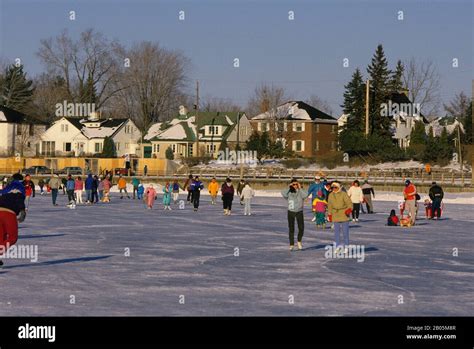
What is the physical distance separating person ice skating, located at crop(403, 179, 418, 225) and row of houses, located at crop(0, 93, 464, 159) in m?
74.8

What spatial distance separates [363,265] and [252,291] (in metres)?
4.67

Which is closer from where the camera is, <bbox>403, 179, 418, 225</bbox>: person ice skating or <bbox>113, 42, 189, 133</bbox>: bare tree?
<bbox>403, 179, 418, 225</bbox>: person ice skating

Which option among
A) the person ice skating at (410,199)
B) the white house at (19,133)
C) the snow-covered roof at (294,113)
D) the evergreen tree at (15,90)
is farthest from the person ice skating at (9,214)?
the evergreen tree at (15,90)

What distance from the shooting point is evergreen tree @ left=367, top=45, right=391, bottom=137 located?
92.0 meters

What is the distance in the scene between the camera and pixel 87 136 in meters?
111

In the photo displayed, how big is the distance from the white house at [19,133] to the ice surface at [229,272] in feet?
263

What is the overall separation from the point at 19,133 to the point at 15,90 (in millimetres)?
16264

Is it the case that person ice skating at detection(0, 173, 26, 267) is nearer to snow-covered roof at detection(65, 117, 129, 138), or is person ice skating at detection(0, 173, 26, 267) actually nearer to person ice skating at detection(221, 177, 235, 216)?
person ice skating at detection(221, 177, 235, 216)

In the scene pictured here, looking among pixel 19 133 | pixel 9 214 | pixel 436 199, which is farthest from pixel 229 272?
pixel 19 133

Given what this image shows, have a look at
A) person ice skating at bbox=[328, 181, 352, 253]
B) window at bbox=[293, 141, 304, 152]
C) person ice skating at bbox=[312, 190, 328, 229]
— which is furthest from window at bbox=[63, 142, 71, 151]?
person ice skating at bbox=[328, 181, 352, 253]

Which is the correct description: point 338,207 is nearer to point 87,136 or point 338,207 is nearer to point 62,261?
point 62,261
